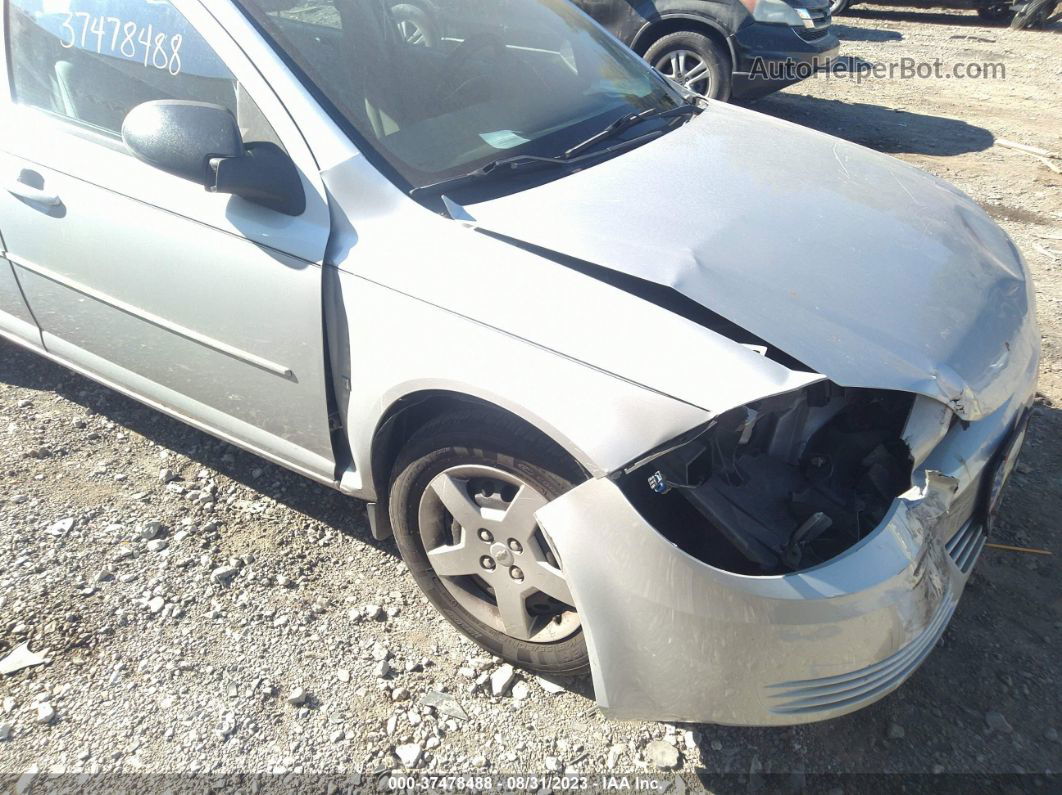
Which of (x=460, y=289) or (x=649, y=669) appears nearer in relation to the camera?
(x=649, y=669)

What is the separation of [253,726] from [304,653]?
253 millimetres

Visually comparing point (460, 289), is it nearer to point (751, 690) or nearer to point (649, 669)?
point (649, 669)

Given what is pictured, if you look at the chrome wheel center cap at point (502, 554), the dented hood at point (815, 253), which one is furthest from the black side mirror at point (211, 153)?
the chrome wheel center cap at point (502, 554)

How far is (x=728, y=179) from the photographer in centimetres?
232

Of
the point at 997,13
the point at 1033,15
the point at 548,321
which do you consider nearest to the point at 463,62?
the point at 548,321

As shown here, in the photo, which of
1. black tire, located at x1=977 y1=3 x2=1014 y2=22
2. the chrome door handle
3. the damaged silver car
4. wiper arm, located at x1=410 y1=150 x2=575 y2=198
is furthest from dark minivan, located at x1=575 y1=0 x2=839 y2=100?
black tire, located at x1=977 y1=3 x2=1014 y2=22

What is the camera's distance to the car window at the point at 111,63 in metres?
2.23

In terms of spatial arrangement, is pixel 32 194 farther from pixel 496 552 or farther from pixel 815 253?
pixel 815 253

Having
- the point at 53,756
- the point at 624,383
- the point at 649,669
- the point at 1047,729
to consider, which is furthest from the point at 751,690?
the point at 53,756

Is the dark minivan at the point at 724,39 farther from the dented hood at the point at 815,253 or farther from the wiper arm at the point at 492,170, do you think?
the wiper arm at the point at 492,170

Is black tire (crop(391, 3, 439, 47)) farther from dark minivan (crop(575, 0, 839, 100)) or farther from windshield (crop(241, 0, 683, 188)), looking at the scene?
dark minivan (crop(575, 0, 839, 100))

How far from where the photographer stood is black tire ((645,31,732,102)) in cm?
666

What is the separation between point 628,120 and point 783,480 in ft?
4.16

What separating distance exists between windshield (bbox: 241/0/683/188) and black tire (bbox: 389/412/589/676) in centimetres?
64
